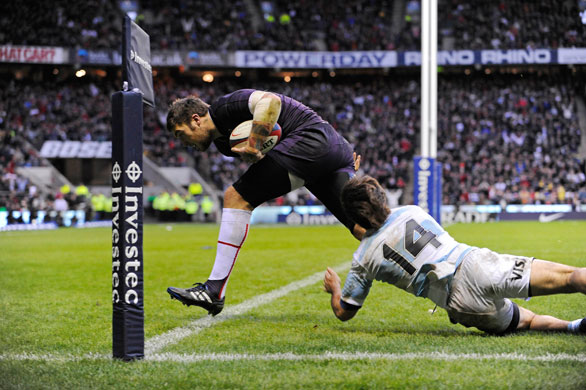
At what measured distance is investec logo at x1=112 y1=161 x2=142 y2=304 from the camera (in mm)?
3141

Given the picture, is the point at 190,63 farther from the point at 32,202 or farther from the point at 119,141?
the point at 119,141

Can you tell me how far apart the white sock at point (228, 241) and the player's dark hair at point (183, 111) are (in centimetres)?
64

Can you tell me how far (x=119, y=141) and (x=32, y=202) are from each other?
75.2 ft

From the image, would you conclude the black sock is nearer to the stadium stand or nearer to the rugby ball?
the rugby ball

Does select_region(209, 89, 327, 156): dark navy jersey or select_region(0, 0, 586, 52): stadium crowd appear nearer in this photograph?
select_region(209, 89, 327, 156): dark navy jersey

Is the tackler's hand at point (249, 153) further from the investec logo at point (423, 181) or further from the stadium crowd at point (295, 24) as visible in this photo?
the stadium crowd at point (295, 24)

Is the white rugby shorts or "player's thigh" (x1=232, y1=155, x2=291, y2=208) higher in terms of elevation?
"player's thigh" (x1=232, y1=155, x2=291, y2=208)

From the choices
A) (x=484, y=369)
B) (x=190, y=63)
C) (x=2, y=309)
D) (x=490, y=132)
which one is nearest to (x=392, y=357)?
(x=484, y=369)

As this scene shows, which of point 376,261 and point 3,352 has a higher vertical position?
point 376,261

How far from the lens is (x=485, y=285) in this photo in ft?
10.7

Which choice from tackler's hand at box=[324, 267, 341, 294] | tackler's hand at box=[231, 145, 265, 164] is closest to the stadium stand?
tackler's hand at box=[231, 145, 265, 164]

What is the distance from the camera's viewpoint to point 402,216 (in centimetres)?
342

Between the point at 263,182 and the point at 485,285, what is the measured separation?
62.0 inches

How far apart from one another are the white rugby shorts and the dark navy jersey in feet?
4.94
